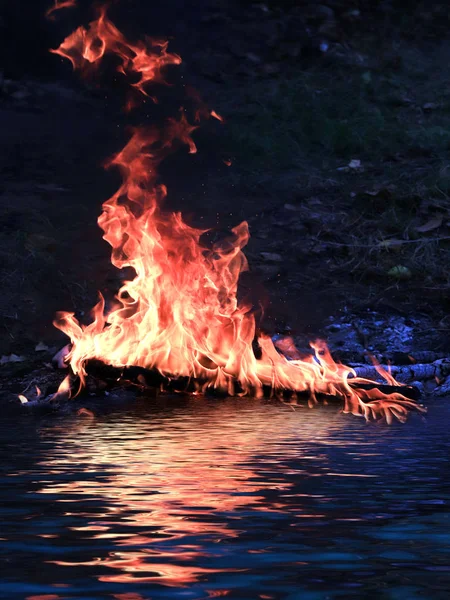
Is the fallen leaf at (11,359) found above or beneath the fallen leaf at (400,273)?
beneath

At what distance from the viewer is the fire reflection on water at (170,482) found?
4.62 meters

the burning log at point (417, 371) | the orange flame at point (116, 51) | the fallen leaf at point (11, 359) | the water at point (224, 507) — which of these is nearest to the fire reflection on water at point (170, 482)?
the water at point (224, 507)

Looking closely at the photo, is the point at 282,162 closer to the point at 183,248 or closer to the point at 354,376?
the point at 183,248

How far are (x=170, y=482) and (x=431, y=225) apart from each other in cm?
825

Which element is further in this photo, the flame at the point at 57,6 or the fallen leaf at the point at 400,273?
the flame at the point at 57,6

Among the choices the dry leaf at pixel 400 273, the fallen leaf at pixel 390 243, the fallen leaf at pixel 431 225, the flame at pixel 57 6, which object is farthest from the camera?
the flame at pixel 57 6

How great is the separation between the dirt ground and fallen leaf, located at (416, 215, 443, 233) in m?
0.03

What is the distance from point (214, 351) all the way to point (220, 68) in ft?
33.1

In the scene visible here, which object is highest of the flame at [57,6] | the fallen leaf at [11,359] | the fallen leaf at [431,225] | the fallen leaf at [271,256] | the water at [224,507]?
the flame at [57,6]

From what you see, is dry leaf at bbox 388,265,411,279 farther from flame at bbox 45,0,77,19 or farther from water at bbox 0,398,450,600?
flame at bbox 45,0,77,19

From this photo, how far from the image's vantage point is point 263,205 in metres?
15.0

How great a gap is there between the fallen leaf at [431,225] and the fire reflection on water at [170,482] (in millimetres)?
4880

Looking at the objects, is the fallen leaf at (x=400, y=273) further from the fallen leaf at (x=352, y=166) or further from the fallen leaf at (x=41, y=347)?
the fallen leaf at (x=41, y=347)

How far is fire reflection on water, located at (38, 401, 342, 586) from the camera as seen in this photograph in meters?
4.62
